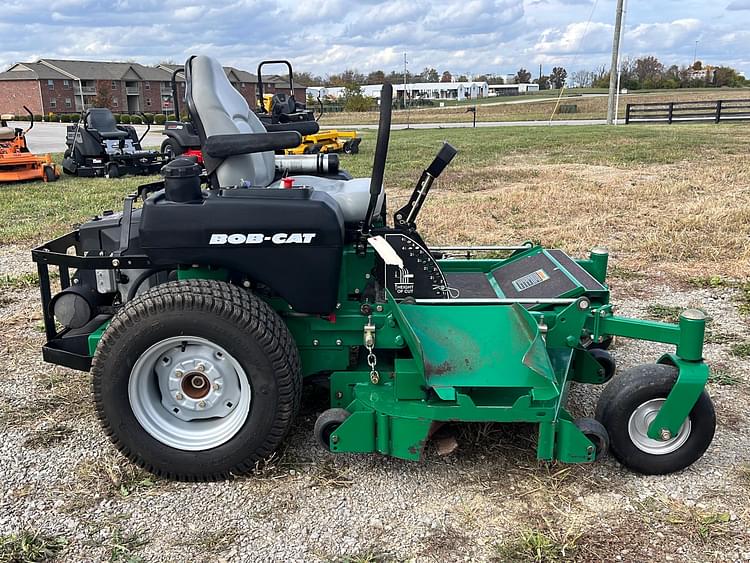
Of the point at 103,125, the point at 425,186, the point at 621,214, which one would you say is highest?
the point at 103,125

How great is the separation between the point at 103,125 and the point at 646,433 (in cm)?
1380

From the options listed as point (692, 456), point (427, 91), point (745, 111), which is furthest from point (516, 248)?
point (427, 91)

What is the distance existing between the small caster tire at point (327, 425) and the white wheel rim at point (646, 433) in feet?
3.98

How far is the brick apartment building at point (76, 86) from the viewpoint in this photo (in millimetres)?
61844

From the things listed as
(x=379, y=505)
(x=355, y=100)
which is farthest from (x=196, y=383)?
(x=355, y=100)

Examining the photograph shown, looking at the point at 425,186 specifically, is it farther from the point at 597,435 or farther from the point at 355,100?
the point at 355,100

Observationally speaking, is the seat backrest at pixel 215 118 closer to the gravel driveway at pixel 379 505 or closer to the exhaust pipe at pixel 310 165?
the exhaust pipe at pixel 310 165

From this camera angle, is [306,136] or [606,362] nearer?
[606,362]

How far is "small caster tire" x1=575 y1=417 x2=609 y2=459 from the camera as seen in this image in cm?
292

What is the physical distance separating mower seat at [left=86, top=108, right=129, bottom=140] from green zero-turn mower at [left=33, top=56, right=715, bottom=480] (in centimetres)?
1183

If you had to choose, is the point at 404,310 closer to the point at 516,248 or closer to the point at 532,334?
the point at 532,334

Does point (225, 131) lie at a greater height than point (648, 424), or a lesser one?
greater

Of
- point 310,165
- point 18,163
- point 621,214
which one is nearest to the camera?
point 310,165

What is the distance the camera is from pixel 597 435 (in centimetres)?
292
